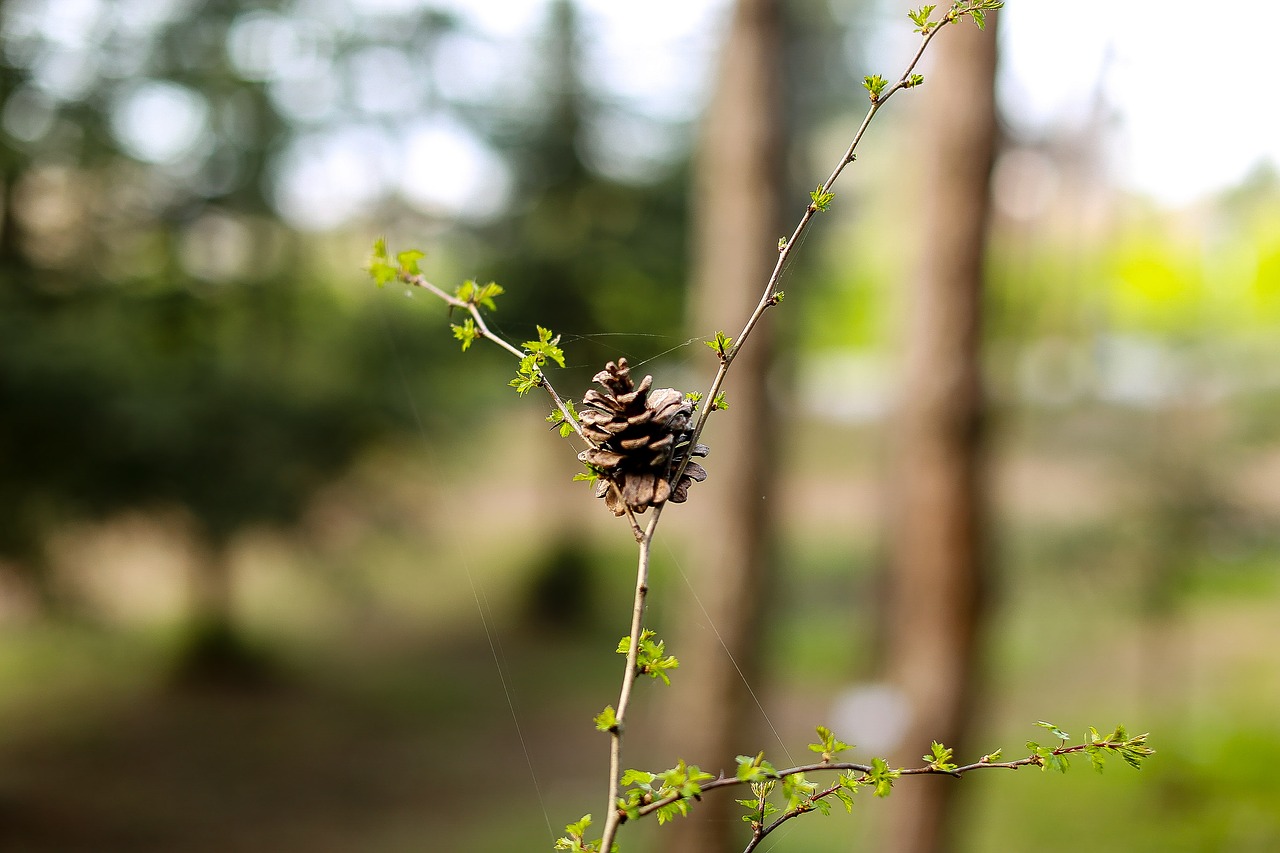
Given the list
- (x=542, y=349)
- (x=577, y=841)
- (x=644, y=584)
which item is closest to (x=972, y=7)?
(x=542, y=349)

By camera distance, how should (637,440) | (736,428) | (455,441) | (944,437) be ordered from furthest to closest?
(455,441) < (736,428) < (944,437) < (637,440)

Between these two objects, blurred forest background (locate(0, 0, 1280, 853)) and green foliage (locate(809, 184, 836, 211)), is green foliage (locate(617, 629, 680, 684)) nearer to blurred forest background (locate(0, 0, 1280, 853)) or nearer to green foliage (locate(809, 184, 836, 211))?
green foliage (locate(809, 184, 836, 211))

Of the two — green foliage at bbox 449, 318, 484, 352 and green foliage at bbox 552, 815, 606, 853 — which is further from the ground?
green foliage at bbox 449, 318, 484, 352

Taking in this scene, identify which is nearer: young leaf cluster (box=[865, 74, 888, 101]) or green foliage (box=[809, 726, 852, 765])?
green foliage (box=[809, 726, 852, 765])

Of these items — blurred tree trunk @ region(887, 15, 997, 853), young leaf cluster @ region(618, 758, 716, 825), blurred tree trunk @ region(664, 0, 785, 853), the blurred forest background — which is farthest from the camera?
the blurred forest background

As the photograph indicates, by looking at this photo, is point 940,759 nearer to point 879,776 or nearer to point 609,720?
point 879,776

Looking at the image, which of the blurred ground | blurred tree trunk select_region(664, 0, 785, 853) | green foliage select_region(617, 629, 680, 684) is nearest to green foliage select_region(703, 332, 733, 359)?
green foliage select_region(617, 629, 680, 684)
